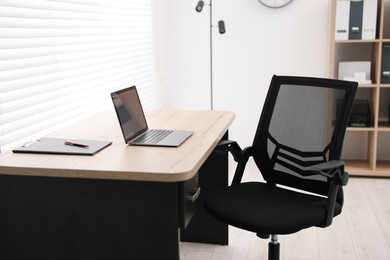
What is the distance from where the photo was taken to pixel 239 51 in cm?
463

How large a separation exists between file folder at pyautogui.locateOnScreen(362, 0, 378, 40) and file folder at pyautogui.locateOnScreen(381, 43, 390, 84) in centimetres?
13

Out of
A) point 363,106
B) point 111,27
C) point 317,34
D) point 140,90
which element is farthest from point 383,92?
point 111,27

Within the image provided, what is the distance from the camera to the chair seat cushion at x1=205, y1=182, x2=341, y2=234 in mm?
2105

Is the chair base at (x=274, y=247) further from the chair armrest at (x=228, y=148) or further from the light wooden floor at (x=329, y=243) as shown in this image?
the light wooden floor at (x=329, y=243)

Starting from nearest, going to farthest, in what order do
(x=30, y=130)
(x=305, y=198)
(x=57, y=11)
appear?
(x=305, y=198)
(x=30, y=130)
(x=57, y=11)

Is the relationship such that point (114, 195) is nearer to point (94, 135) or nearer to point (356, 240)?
point (94, 135)

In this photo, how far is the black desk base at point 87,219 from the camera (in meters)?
1.90

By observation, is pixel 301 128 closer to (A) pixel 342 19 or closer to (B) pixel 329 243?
(B) pixel 329 243

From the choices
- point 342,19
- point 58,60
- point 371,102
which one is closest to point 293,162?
point 58,60

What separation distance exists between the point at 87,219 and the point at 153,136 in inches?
20.7

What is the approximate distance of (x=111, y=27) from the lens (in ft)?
11.5

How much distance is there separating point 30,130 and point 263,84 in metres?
2.54

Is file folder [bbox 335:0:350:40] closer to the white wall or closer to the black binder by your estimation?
the black binder

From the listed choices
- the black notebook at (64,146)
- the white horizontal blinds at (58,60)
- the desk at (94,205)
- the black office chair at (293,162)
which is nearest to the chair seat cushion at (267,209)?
the black office chair at (293,162)
